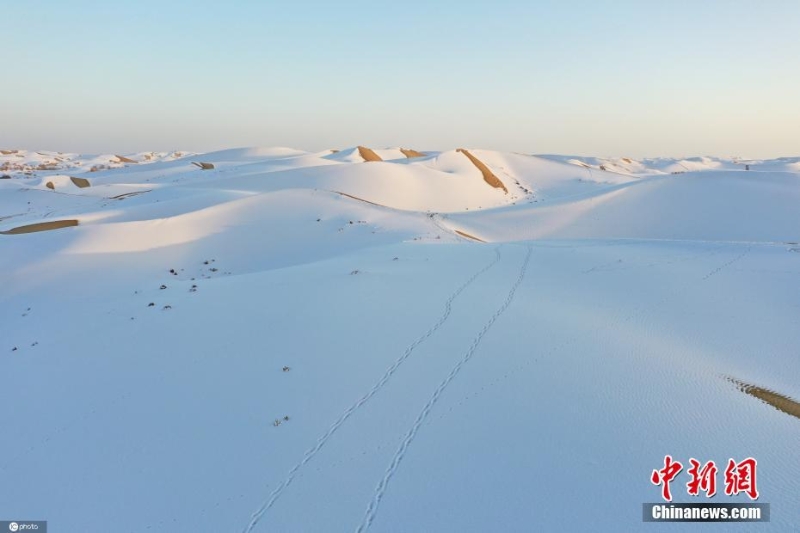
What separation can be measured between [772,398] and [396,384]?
645 centimetres

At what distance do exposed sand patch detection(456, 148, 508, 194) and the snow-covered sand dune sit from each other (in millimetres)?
32912

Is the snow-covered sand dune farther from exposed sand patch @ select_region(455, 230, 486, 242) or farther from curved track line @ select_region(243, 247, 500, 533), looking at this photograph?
exposed sand patch @ select_region(455, 230, 486, 242)

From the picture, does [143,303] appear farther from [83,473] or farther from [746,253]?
[746,253]

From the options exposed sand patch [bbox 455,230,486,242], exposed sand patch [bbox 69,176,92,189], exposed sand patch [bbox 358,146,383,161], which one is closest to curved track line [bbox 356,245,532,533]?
exposed sand patch [bbox 455,230,486,242]

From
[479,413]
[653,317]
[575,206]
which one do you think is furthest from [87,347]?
[575,206]

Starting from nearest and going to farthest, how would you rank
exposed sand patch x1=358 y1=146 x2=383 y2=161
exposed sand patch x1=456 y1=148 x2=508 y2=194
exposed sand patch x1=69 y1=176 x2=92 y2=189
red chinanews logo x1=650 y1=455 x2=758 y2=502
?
red chinanews logo x1=650 y1=455 x2=758 y2=502 → exposed sand patch x1=456 y1=148 x2=508 y2=194 → exposed sand patch x1=69 y1=176 x2=92 y2=189 → exposed sand patch x1=358 y1=146 x2=383 y2=161

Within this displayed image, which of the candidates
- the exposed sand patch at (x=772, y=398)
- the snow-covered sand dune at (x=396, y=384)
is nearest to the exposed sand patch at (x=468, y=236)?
the snow-covered sand dune at (x=396, y=384)

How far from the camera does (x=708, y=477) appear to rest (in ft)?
18.4

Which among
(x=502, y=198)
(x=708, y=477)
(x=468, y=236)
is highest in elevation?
(x=502, y=198)

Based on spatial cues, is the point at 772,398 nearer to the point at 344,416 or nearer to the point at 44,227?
the point at 344,416

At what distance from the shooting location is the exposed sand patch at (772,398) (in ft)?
23.5

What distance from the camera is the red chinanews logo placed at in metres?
5.40

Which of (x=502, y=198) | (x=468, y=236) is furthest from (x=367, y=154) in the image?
(x=468, y=236)

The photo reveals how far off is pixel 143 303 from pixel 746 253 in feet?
68.0
